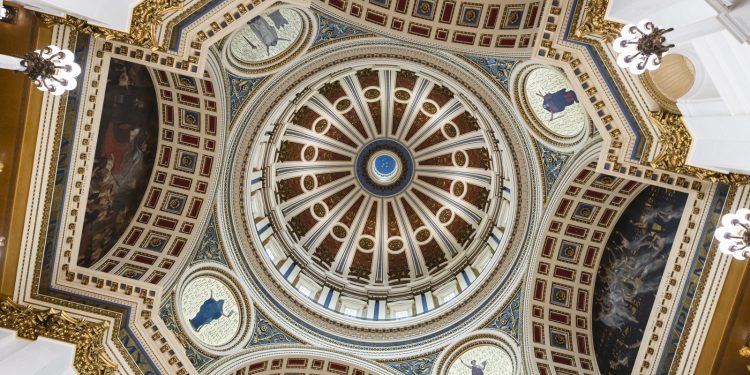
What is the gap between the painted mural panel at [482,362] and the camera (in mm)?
16297

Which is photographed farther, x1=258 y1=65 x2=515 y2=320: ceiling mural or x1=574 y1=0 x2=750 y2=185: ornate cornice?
x1=258 y1=65 x2=515 y2=320: ceiling mural

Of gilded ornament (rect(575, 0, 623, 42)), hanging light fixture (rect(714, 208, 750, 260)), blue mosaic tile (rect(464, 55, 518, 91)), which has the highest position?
gilded ornament (rect(575, 0, 623, 42))

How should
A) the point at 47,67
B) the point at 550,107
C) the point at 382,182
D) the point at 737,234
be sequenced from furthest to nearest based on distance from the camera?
the point at 382,182
the point at 550,107
the point at 47,67
the point at 737,234

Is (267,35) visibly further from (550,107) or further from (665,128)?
(665,128)

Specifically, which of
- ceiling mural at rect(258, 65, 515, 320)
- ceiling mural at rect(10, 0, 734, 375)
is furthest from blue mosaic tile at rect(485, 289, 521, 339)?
ceiling mural at rect(258, 65, 515, 320)

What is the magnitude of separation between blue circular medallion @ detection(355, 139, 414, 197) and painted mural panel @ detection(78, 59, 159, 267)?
9.39 meters

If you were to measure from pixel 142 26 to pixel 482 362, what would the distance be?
12.1m

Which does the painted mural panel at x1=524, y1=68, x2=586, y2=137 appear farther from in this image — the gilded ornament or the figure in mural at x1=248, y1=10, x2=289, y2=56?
the figure in mural at x1=248, y1=10, x2=289, y2=56

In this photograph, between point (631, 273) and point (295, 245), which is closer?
point (631, 273)

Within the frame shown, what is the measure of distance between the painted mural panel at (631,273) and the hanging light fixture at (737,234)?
483cm

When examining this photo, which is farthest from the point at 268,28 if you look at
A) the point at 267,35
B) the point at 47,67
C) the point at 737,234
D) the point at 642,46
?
the point at 737,234

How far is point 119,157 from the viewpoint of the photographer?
13.9m

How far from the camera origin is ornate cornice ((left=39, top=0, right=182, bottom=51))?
33.6ft

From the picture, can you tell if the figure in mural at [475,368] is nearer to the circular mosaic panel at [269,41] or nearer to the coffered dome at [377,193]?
the coffered dome at [377,193]
